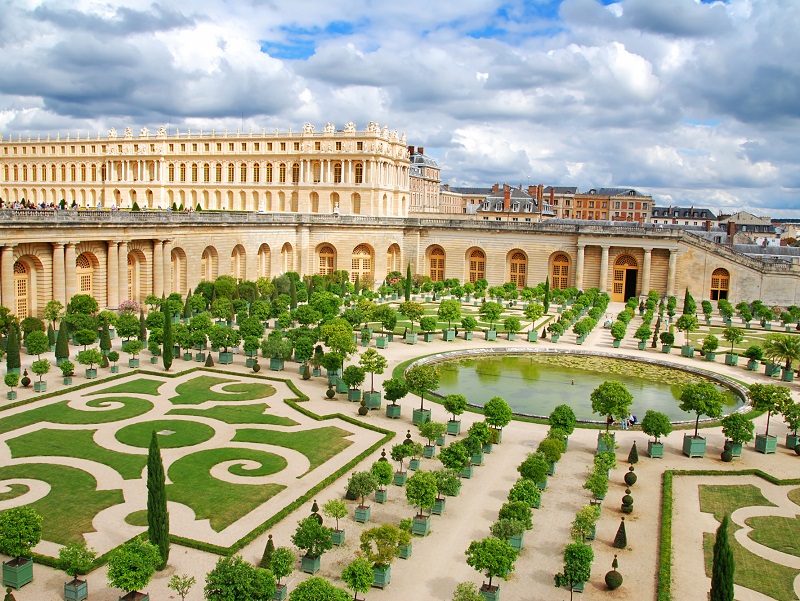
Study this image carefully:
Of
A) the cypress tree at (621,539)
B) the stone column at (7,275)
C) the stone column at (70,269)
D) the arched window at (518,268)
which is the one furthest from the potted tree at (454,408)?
the arched window at (518,268)

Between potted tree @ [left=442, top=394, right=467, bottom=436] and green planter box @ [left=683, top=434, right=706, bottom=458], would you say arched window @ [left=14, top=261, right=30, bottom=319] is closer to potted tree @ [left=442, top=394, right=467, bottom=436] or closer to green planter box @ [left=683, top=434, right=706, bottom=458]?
potted tree @ [left=442, top=394, right=467, bottom=436]

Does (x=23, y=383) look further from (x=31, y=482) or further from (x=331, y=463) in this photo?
(x=331, y=463)

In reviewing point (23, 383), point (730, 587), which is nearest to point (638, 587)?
point (730, 587)

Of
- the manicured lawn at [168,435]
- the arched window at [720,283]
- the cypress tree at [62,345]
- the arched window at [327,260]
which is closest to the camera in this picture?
the manicured lawn at [168,435]

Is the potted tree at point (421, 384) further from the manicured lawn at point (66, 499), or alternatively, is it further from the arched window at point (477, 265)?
the arched window at point (477, 265)

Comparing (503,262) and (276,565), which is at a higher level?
(503,262)
